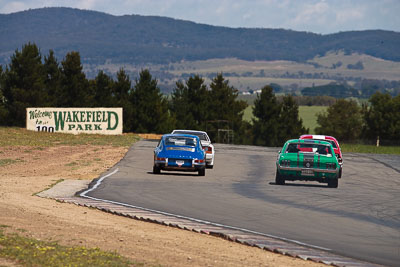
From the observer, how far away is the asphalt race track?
13859 millimetres

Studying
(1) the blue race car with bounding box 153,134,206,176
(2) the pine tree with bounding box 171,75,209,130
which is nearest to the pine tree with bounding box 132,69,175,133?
(2) the pine tree with bounding box 171,75,209,130

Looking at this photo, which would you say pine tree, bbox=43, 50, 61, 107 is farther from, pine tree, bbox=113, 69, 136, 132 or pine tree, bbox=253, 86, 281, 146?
pine tree, bbox=253, 86, 281, 146

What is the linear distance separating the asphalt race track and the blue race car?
47 cm

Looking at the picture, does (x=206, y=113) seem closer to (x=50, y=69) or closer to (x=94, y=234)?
(x=50, y=69)

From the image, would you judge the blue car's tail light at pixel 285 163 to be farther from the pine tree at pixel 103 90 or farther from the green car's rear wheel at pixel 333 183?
the pine tree at pixel 103 90

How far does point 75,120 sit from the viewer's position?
64.9 metres

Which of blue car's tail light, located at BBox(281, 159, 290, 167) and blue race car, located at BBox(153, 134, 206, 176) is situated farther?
blue race car, located at BBox(153, 134, 206, 176)

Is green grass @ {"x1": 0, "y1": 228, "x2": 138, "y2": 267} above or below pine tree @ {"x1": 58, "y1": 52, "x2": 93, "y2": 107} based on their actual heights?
below

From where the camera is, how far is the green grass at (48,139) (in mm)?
50588

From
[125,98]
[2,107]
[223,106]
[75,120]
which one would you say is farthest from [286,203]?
[223,106]

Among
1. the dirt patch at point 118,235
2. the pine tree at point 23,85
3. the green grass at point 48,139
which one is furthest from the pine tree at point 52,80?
the dirt patch at point 118,235

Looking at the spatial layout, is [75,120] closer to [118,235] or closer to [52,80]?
[52,80]

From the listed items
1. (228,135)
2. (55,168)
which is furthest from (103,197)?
(228,135)

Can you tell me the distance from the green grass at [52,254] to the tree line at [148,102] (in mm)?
71603
